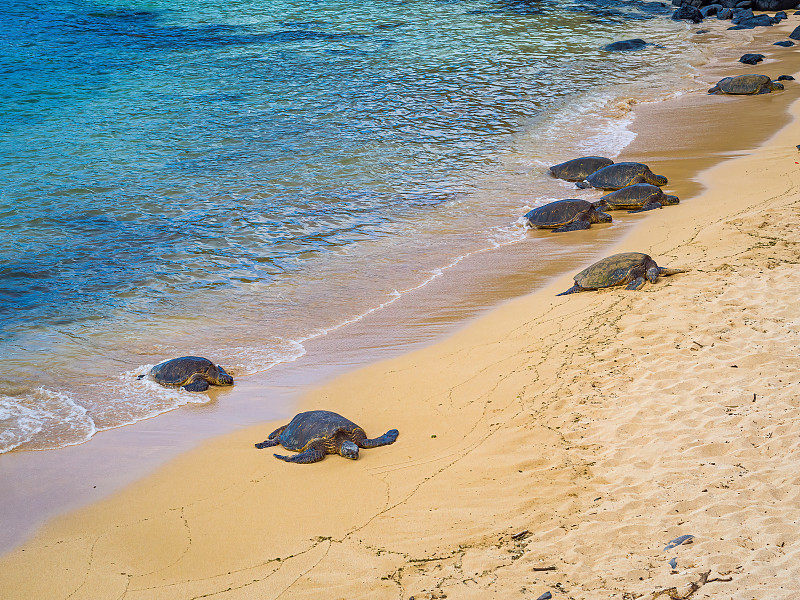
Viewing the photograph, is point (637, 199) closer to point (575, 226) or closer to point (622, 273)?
point (575, 226)

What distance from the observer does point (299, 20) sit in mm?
27547

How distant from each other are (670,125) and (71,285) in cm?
1194

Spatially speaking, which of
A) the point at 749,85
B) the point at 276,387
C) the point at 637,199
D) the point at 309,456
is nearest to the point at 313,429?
the point at 309,456

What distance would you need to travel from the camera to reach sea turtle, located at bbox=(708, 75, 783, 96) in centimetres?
1584

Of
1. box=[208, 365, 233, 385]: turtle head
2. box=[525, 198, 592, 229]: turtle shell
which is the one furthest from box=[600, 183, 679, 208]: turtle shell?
box=[208, 365, 233, 385]: turtle head

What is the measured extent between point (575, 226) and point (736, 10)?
23.3 meters

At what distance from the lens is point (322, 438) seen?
4.97 meters

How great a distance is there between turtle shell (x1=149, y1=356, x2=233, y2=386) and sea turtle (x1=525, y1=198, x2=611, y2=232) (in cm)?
521

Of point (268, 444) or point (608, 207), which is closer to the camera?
point (268, 444)

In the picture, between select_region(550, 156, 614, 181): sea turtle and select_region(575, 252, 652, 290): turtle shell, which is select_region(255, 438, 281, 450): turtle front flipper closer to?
select_region(575, 252, 652, 290): turtle shell

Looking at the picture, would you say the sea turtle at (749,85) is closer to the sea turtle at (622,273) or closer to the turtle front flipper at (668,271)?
the sea turtle at (622,273)

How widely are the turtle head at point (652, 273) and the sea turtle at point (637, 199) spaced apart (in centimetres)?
320

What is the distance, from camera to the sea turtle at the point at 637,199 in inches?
A: 386

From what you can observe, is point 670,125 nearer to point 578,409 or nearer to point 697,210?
point 697,210
